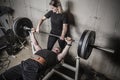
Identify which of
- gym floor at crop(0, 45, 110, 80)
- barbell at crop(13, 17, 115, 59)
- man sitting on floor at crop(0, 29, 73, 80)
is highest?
barbell at crop(13, 17, 115, 59)

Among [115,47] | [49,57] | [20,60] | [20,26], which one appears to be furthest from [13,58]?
[115,47]

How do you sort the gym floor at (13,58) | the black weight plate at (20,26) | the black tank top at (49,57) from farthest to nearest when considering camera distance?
1. the gym floor at (13,58)
2. the black weight plate at (20,26)
3. the black tank top at (49,57)

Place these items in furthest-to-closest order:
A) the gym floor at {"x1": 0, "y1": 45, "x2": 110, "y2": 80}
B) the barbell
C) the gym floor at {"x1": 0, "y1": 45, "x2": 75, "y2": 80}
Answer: the gym floor at {"x1": 0, "y1": 45, "x2": 75, "y2": 80}
the gym floor at {"x1": 0, "y1": 45, "x2": 110, "y2": 80}
the barbell

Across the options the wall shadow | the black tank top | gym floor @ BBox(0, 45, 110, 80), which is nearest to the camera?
the black tank top

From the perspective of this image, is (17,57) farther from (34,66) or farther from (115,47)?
(115,47)

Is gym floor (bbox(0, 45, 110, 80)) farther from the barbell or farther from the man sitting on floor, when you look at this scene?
the barbell

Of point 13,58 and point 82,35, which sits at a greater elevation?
point 82,35

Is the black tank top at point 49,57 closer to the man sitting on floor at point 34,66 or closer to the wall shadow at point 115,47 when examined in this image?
the man sitting on floor at point 34,66

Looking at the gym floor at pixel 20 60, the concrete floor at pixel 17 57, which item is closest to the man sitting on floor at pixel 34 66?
the gym floor at pixel 20 60

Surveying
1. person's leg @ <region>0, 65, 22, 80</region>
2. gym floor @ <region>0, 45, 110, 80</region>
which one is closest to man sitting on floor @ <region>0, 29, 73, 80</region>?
person's leg @ <region>0, 65, 22, 80</region>

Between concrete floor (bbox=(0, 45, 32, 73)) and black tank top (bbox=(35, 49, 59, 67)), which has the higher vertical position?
black tank top (bbox=(35, 49, 59, 67))

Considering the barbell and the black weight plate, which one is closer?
the barbell

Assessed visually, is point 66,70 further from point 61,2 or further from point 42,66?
point 61,2

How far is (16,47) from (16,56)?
1.08 feet
